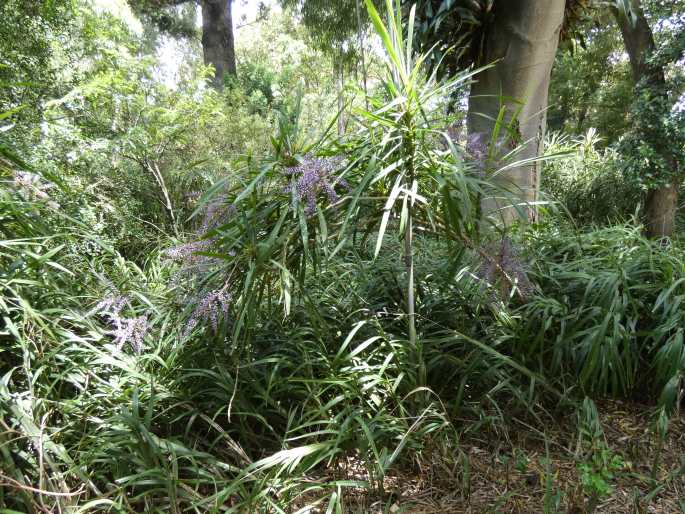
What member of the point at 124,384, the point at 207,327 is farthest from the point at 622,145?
the point at 124,384

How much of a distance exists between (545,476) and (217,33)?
26.1 feet

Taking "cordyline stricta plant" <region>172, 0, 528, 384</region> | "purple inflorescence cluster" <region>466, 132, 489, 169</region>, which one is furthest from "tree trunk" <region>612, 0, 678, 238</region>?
"cordyline stricta plant" <region>172, 0, 528, 384</region>

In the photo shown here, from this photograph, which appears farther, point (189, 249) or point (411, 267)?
point (411, 267)

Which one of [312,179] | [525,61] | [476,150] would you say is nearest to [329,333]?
[312,179]

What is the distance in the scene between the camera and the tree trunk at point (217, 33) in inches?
282

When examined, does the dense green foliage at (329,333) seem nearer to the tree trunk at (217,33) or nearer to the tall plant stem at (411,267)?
the tall plant stem at (411,267)

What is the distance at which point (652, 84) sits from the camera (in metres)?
4.40

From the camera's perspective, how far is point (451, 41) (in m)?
2.59

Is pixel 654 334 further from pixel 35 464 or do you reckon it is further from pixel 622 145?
pixel 622 145

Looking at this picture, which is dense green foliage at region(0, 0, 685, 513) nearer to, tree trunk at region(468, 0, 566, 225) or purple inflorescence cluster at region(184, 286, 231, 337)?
purple inflorescence cluster at region(184, 286, 231, 337)

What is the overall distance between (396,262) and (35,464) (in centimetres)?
158

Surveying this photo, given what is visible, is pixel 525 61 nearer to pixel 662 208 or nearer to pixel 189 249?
pixel 189 249

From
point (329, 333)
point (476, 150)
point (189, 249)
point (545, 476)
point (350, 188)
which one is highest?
point (476, 150)

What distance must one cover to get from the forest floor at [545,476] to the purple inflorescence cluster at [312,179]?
92cm
